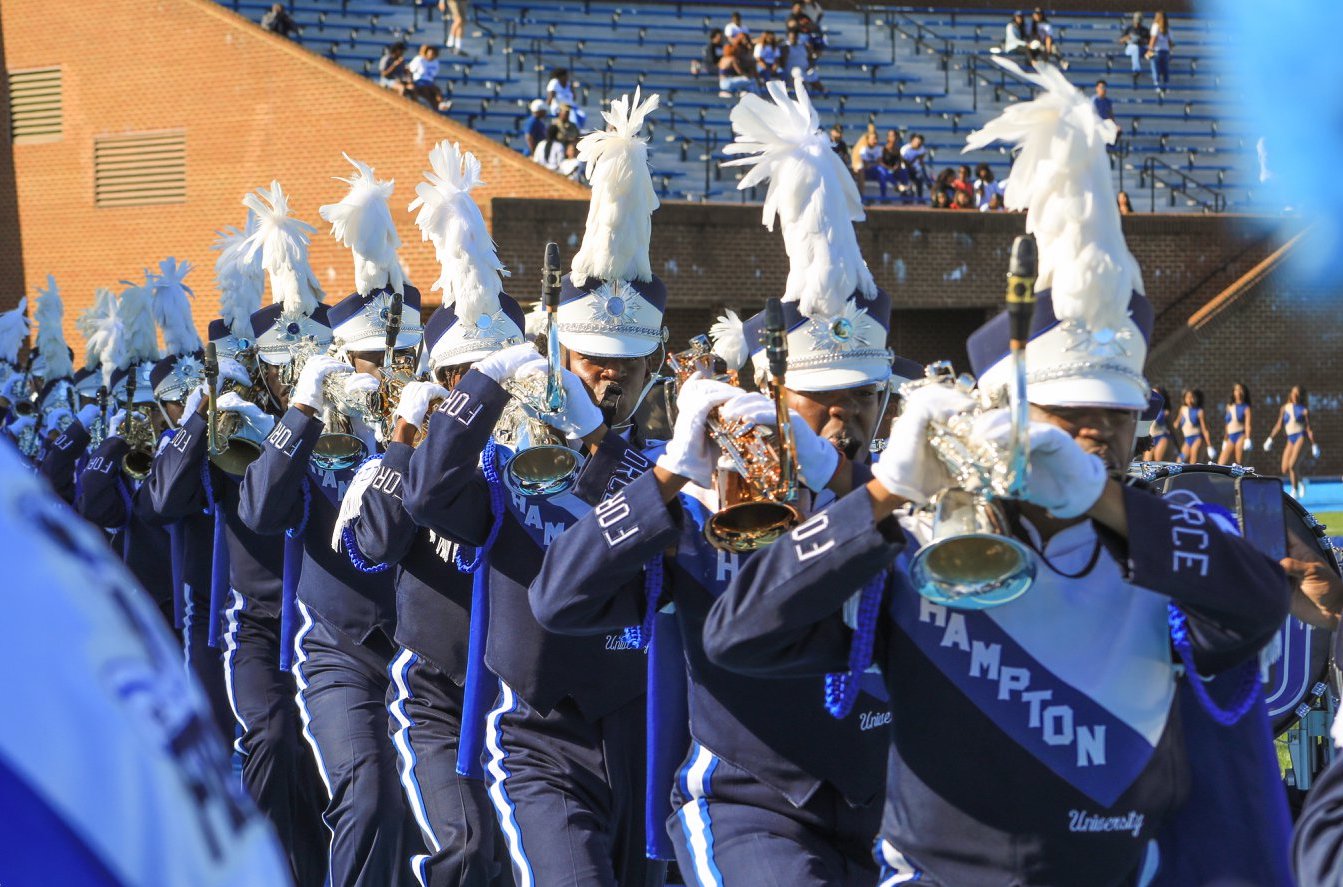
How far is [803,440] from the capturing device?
400cm

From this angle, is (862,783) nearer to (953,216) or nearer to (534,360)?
(534,360)

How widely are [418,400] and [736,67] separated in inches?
930

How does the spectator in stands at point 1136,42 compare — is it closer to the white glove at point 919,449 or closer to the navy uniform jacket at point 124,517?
the navy uniform jacket at point 124,517

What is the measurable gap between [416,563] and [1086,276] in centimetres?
340

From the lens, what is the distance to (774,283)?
84.0ft

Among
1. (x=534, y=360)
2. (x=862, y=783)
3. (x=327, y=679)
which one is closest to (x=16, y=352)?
(x=327, y=679)

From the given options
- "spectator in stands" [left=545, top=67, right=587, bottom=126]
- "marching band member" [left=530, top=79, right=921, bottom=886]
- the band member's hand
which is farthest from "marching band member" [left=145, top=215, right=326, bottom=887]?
"spectator in stands" [left=545, top=67, right=587, bottom=126]

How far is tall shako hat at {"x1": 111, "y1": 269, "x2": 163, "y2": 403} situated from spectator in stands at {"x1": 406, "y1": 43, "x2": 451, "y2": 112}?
50.5ft

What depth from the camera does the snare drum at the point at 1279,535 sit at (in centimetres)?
655

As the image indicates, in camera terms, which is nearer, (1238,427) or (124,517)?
(124,517)

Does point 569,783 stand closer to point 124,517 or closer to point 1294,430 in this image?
point 124,517

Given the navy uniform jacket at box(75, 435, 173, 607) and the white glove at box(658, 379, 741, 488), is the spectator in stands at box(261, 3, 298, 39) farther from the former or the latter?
the white glove at box(658, 379, 741, 488)

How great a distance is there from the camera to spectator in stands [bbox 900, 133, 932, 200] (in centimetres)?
2770

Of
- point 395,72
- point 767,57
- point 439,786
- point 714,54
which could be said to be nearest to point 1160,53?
point 767,57
